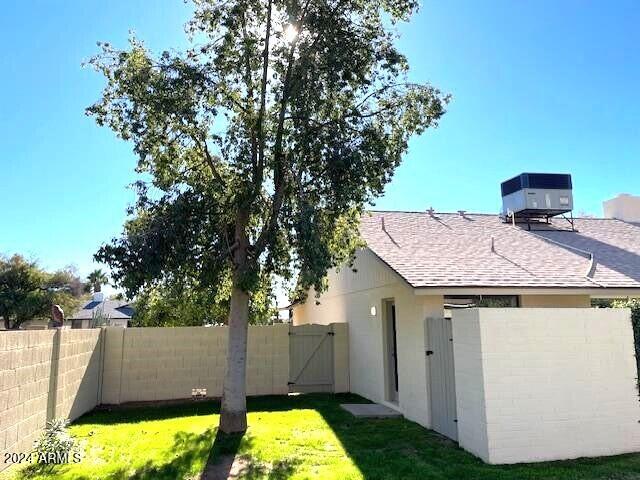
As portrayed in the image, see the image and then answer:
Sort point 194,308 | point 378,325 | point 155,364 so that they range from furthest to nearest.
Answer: point 194,308 < point 155,364 < point 378,325

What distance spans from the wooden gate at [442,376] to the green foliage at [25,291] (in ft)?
103

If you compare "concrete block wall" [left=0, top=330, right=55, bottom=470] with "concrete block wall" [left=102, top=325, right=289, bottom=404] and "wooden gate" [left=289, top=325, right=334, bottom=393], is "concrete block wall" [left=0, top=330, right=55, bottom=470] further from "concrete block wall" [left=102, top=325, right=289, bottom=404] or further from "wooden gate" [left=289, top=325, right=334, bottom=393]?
"wooden gate" [left=289, top=325, right=334, bottom=393]

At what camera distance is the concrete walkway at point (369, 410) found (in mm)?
9531

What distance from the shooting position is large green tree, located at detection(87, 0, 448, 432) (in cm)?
785

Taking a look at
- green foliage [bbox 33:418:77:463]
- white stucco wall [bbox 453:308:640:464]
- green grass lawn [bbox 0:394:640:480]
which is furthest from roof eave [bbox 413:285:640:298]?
green foliage [bbox 33:418:77:463]

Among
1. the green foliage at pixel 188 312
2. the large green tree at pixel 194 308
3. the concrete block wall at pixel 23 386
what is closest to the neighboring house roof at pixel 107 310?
the green foliage at pixel 188 312

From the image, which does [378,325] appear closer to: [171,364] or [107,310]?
[171,364]

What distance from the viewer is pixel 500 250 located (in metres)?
10.7

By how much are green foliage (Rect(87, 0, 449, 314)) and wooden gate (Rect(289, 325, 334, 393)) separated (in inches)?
170

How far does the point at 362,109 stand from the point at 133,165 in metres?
4.55

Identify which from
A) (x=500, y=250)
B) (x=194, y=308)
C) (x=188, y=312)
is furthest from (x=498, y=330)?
(x=188, y=312)

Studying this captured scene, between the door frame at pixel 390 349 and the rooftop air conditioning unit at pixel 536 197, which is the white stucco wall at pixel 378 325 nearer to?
the door frame at pixel 390 349

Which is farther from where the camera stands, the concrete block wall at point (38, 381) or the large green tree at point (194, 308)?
the large green tree at point (194, 308)

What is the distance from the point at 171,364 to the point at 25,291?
27.7 m
